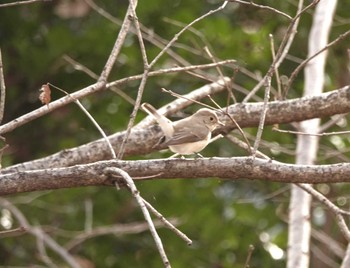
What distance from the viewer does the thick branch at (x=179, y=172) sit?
3.48 meters

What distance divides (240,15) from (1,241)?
2846 millimetres

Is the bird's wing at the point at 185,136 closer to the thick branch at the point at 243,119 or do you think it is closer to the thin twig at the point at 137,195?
the thick branch at the point at 243,119

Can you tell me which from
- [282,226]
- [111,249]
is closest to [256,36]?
[282,226]

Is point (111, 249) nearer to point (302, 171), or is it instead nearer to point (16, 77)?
point (16, 77)

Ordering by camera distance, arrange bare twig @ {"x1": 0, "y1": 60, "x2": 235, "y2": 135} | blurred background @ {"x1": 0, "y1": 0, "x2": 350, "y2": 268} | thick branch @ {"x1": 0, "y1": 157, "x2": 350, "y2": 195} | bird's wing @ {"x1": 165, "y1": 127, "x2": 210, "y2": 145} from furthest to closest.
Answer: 1. blurred background @ {"x1": 0, "y1": 0, "x2": 350, "y2": 268}
2. bird's wing @ {"x1": 165, "y1": 127, "x2": 210, "y2": 145}
3. bare twig @ {"x1": 0, "y1": 60, "x2": 235, "y2": 135}
4. thick branch @ {"x1": 0, "y1": 157, "x2": 350, "y2": 195}

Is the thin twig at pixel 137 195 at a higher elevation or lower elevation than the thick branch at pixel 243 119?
lower

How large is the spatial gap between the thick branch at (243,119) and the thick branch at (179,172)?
74 cm

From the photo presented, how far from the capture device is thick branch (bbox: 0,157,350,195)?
348 cm

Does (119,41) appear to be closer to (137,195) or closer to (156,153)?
(137,195)

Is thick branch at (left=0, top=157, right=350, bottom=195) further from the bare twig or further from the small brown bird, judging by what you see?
the small brown bird

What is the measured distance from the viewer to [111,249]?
7.99 meters

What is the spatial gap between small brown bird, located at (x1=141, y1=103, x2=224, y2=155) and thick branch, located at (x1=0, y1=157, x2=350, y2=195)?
1057 mm

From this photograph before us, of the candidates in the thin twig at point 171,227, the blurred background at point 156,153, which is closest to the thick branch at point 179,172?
the thin twig at point 171,227

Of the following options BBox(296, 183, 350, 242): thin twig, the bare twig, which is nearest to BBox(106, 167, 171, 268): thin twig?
the bare twig
